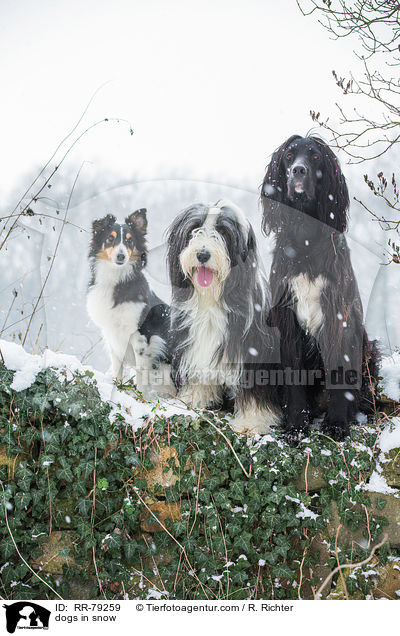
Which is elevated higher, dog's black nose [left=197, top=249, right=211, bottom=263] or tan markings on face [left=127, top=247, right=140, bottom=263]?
tan markings on face [left=127, top=247, right=140, bottom=263]

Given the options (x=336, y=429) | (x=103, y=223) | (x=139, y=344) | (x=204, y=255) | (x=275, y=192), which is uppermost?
(x=275, y=192)

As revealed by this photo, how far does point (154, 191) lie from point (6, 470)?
5.95ft

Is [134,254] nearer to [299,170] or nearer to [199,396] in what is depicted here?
[199,396]

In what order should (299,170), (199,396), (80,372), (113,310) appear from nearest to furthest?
(299,170) → (80,372) → (199,396) → (113,310)

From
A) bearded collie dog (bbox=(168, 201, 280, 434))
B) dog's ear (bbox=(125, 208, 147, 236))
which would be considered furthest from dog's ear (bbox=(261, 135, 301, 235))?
dog's ear (bbox=(125, 208, 147, 236))

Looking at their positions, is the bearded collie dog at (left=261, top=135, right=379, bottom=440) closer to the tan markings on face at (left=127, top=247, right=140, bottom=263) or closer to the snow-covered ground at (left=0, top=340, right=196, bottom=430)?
the snow-covered ground at (left=0, top=340, right=196, bottom=430)

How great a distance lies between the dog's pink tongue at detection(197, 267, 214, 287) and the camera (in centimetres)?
278

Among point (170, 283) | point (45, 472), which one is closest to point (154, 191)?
point (170, 283)

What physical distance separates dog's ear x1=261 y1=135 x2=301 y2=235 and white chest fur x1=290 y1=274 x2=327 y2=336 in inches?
13.1

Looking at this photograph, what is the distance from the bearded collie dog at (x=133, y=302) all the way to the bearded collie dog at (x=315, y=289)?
70 centimetres

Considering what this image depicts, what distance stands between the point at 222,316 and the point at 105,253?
80cm

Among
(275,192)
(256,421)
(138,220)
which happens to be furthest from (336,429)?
(138,220)

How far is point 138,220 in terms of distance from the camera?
2980mm

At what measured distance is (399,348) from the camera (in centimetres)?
330
